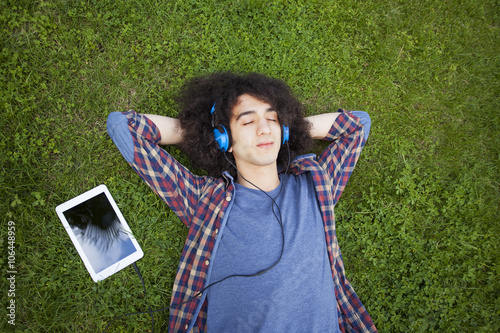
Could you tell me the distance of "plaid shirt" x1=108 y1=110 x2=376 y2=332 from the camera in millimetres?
3062

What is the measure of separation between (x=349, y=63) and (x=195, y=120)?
2.40 meters

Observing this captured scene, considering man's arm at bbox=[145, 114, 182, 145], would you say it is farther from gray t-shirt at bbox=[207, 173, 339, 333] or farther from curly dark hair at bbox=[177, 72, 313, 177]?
gray t-shirt at bbox=[207, 173, 339, 333]

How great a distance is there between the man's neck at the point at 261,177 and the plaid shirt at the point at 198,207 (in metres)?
0.19

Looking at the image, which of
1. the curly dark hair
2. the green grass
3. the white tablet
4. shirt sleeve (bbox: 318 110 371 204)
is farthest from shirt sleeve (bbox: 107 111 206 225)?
shirt sleeve (bbox: 318 110 371 204)

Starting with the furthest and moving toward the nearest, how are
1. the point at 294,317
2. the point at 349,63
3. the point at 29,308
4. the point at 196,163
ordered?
1. the point at 349,63
2. the point at 196,163
3. the point at 29,308
4. the point at 294,317

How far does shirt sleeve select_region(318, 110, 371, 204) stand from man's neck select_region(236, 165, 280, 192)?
0.69 meters

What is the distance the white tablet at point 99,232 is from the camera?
347 cm

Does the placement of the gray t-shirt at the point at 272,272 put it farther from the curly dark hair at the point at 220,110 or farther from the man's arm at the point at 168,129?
the man's arm at the point at 168,129

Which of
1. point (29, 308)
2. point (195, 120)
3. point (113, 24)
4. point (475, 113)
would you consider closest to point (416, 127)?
point (475, 113)

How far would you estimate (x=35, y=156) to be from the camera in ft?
11.9

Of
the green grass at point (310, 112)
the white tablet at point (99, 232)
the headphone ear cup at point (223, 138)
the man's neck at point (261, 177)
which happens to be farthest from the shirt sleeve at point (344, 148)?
the white tablet at point (99, 232)

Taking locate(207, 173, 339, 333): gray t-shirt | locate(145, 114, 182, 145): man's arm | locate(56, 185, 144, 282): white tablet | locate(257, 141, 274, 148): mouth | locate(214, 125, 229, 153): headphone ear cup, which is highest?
locate(145, 114, 182, 145): man's arm

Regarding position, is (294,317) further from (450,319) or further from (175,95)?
(175,95)

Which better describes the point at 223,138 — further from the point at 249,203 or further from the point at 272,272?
the point at 272,272
